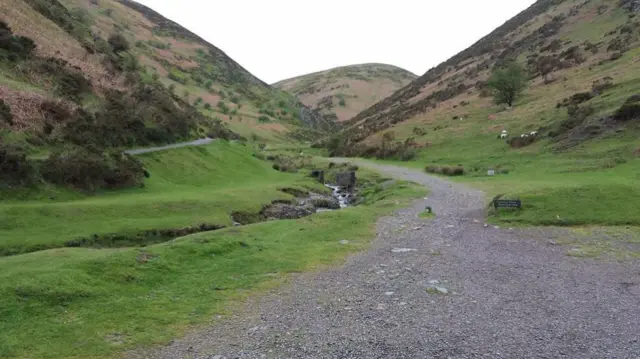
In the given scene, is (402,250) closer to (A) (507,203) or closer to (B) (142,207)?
(A) (507,203)

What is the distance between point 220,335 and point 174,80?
135052mm

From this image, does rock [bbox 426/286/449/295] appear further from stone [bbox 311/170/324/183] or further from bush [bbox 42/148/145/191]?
stone [bbox 311/170/324/183]

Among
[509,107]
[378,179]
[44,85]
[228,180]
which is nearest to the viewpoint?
[44,85]

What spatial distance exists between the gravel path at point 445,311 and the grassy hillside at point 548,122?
818cm

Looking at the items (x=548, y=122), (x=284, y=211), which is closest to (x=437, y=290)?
(x=284, y=211)

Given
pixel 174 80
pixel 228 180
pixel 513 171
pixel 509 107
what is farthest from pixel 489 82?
pixel 174 80

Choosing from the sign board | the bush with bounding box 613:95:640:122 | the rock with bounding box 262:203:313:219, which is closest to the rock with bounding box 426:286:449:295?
the sign board

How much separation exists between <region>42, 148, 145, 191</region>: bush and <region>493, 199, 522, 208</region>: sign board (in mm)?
24080

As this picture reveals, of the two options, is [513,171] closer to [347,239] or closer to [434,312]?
[347,239]

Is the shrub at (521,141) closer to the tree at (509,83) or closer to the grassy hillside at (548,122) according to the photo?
the grassy hillside at (548,122)

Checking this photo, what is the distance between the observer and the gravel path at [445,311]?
33.9 feet

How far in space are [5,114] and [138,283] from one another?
23.5m

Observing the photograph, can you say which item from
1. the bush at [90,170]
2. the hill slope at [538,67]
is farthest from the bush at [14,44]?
the hill slope at [538,67]

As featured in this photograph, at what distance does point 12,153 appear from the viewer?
24375 millimetres
